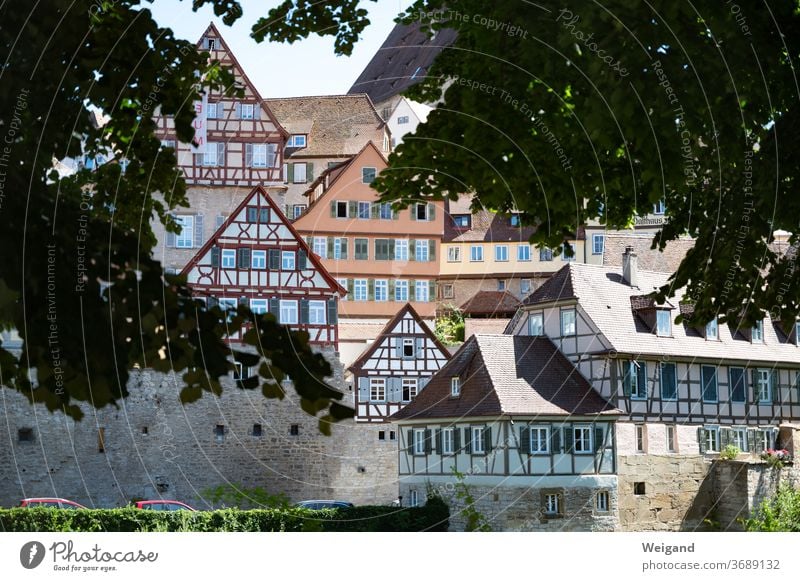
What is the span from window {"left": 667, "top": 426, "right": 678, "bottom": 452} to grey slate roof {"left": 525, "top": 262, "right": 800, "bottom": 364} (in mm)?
568

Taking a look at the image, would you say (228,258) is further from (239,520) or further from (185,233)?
(239,520)

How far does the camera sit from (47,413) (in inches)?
214

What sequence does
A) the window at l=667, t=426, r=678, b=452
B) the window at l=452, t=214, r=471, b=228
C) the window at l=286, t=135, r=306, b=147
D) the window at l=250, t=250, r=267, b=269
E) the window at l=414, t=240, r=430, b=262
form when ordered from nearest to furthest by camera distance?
the window at l=250, t=250, r=267, b=269
the window at l=286, t=135, r=306, b=147
the window at l=452, t=214, r=471, b=228
the window at l=414, t=240, r=430, b=262
the window at l=667, t=426, r=678, b=452

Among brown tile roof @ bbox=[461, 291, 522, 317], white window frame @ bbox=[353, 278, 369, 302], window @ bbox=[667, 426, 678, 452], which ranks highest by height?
white window frame @ bbox=[353, 278, 369, 302]

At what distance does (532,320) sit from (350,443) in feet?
4.89

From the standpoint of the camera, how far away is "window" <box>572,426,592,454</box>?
582 centimetres

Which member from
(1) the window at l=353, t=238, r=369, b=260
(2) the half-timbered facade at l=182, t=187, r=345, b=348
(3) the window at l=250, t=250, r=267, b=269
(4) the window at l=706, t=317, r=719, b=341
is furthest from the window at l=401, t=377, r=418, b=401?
(4) the window at l=706, t=317, r=719, b=341

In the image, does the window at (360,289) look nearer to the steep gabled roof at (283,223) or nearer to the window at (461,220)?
the steep gabled roof at (283,223)

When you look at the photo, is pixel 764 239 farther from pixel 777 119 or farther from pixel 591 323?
pixel 591 323

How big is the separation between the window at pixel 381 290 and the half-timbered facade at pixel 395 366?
0.37 ft

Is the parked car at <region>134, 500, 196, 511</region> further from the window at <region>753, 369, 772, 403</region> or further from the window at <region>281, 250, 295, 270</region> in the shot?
the window at <region>753, 369, 772, 403</region>

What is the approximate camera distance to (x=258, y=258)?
5.23m

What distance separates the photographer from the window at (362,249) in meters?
5.50

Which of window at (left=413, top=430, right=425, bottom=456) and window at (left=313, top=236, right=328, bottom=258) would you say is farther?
window at (left=413, top=430, right=425, bottom=456)
